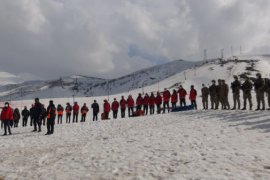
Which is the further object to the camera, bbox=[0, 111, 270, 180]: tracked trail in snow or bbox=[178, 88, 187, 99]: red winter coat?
bbox=[178, 88, 187, 99]: red winter coat

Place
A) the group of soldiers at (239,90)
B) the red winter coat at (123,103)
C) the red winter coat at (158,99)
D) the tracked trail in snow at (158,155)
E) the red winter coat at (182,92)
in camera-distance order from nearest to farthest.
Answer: the tracked trail in snow at (158,155)
the group of soldiers at (239,90)
the red winter coat at (182,92)
the red winter coat at (158,99)
the red winter coat at (123,103)

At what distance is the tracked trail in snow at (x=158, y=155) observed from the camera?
9.71 metres

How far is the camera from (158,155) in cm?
1196

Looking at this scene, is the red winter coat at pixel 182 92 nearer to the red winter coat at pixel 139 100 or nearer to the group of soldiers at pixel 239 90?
the group of soldiers at pixel 239 90

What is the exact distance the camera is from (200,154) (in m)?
11.6

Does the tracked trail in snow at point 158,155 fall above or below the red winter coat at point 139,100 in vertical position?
below

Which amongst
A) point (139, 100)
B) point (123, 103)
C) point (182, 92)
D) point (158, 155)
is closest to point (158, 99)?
point (139, 100)

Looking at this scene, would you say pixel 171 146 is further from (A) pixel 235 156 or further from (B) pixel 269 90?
(B) pixel 269 90

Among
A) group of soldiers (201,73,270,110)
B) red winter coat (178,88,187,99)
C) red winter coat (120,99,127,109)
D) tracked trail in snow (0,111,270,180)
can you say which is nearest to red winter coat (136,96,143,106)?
red winter coat (120,99,127,109)

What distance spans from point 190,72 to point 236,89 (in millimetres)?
140206

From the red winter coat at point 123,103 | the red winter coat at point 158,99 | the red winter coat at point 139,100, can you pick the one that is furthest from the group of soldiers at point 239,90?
the red winter coat at point 123,103

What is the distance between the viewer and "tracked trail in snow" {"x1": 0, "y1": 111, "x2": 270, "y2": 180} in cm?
971

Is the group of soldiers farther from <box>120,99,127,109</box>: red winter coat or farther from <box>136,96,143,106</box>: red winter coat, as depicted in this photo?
<box>120,99,127,109</box>: red winter coat


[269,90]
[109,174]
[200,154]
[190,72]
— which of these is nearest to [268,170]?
[200,154]
